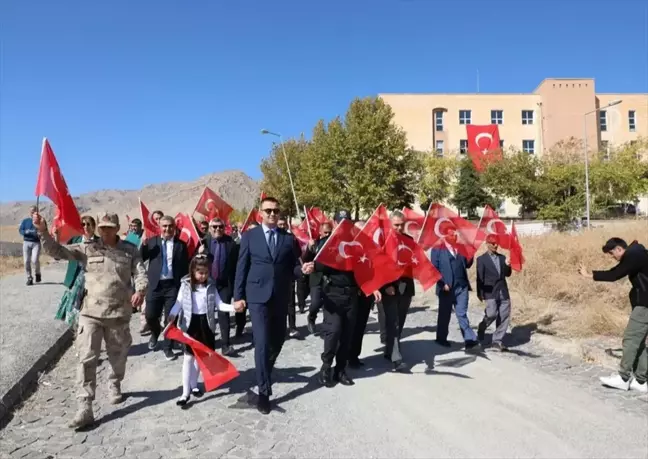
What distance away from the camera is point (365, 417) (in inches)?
193

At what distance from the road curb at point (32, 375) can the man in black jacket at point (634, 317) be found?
6.71m

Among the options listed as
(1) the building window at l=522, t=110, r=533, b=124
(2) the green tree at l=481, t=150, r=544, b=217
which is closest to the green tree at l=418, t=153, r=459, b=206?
(2) the green tree at l=481, t=150, r=544, b=217

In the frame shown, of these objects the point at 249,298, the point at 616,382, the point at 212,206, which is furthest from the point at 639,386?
the point at 212,206

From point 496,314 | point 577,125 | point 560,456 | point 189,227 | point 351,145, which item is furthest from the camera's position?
point 577,125

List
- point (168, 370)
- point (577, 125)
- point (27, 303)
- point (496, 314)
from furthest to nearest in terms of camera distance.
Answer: point (577, 125)
point (27, 303)
point (496, 314)
point (168, 370)

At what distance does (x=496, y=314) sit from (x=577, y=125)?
52885 mm

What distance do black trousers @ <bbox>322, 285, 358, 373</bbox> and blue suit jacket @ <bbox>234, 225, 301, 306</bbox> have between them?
2.16ft

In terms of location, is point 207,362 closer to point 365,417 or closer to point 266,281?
point 266,281

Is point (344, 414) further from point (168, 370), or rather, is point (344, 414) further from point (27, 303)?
point (27, 303)

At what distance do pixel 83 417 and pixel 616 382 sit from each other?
585 cm

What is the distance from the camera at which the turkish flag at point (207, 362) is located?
532 centimetres

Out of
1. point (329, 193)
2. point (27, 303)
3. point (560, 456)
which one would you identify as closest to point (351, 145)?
point (329, 193)

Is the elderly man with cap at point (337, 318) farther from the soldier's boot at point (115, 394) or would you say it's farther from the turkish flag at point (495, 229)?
the turkish flag at point (495, 229)

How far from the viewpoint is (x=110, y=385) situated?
17.5ft
